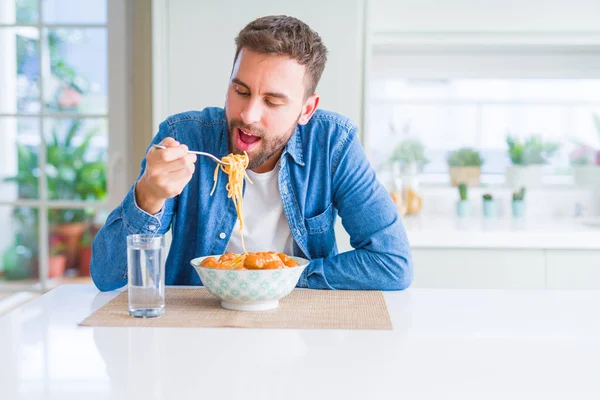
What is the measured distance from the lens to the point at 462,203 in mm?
3273

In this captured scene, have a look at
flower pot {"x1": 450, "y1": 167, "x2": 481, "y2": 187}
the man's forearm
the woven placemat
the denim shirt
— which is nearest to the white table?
the woven placemat

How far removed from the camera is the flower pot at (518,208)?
3260 mm

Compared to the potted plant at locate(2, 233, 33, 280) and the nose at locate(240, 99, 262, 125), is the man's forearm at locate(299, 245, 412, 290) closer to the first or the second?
the nose at locate(240, 99, 262, 125)

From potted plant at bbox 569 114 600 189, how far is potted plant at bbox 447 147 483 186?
0.48 metres

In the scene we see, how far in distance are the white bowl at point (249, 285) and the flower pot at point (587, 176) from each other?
2.51 m

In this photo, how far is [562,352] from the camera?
1134mm

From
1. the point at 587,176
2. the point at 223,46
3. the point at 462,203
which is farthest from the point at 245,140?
the point at 587,176

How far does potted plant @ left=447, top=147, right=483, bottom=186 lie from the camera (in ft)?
11.3

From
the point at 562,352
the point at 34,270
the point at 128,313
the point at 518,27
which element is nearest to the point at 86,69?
the point at 34,270

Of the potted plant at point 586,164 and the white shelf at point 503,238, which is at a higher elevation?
the potted plant at point 586,164

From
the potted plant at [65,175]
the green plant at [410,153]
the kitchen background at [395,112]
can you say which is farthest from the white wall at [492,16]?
the potted plant at [65,175]

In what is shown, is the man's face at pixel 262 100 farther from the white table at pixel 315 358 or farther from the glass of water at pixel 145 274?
the white table at pixel 315 358

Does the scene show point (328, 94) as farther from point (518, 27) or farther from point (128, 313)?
point (128, 313)

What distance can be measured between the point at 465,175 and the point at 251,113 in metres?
2.03
